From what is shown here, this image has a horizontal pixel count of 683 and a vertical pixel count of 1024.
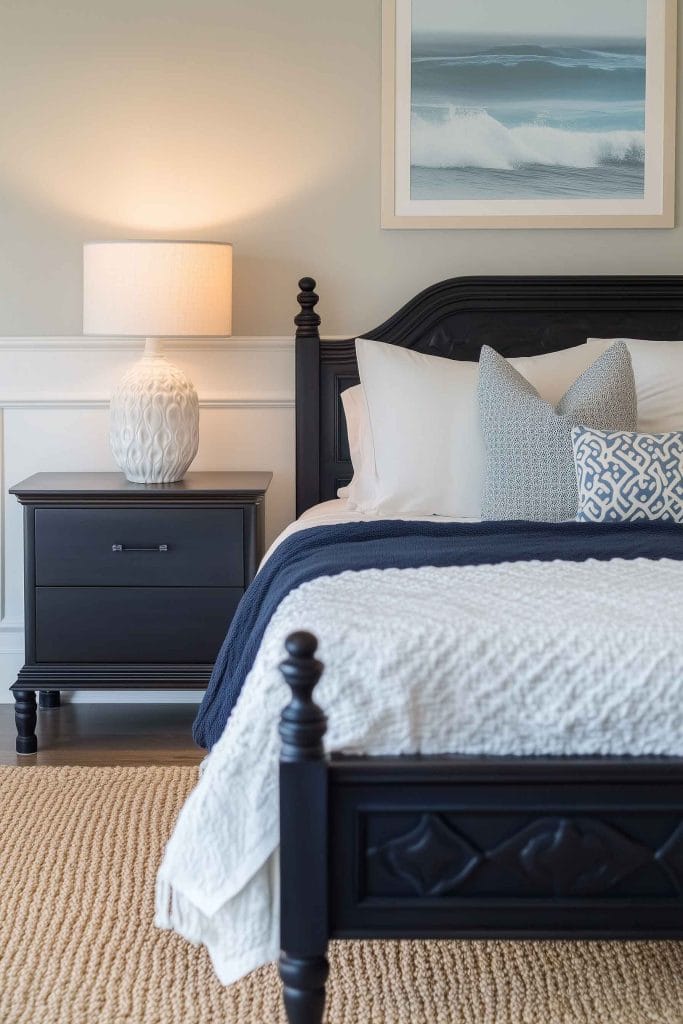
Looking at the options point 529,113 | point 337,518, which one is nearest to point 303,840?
point 337,518

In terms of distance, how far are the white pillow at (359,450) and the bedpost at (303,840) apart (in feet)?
5.22

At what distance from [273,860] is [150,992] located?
48 cm

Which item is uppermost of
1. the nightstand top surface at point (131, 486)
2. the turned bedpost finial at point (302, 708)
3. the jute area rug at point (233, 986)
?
the nightstand top surface at point (131, 486)

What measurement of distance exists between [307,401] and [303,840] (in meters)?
2.07

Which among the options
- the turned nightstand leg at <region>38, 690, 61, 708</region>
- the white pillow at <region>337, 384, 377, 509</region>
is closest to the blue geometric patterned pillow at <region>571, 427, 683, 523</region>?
the white pillow at <region>337, 384, 377, 509</region>

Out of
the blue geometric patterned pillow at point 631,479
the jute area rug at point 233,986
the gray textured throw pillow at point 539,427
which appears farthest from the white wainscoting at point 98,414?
the jute area rug at point 233,986

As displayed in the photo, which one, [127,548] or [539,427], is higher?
[539,427]

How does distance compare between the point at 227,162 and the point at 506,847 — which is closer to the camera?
the point at 506,847

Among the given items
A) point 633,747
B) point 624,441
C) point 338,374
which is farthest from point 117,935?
point 338,374

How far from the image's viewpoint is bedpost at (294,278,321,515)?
3451mm

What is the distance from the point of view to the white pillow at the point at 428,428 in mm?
3014

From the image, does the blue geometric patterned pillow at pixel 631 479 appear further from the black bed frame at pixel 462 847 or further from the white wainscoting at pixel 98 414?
the white wainscoting at pixel 98 414

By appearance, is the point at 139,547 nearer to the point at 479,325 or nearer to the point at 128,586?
the point at 128,586

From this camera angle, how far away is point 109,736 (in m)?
3.29
